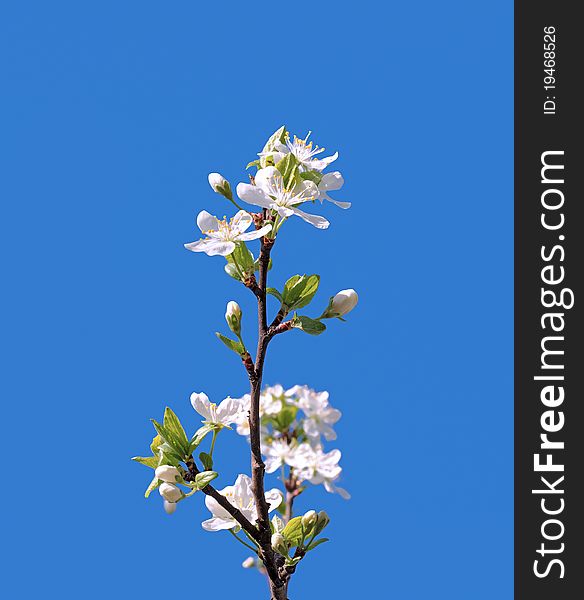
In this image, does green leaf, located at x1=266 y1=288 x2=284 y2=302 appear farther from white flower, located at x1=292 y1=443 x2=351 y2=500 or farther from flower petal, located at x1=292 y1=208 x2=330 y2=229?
white flower, located at x1=292 y1=443 x2=351 y2=500

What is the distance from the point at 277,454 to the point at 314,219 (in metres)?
1.11

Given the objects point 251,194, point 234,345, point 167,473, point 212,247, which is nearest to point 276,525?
point 167,473

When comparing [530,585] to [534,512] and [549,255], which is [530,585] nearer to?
[534,512]

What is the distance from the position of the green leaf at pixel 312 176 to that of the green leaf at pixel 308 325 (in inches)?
12.6

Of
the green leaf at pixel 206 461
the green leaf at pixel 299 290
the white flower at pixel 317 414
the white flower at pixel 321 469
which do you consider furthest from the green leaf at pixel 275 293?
the white flower at pixel 317 414

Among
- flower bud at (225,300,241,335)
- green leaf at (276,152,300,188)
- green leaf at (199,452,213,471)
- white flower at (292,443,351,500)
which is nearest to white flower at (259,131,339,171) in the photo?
green leaf at (276,152,300,188)

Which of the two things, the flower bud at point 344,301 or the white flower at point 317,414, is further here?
the white flower at point 317,414

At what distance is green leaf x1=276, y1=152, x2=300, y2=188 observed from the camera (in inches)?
68.0

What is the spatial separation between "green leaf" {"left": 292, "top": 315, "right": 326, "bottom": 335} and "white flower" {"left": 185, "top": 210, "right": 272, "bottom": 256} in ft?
0.67

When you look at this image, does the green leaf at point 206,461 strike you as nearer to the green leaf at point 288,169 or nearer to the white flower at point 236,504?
the white flower at point 236,504

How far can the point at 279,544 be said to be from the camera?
5.57 feet

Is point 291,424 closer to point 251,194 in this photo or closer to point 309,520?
point 309,520

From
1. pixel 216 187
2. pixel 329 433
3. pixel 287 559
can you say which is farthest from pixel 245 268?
pixel 329 433

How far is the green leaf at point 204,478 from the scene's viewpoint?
161 cm
